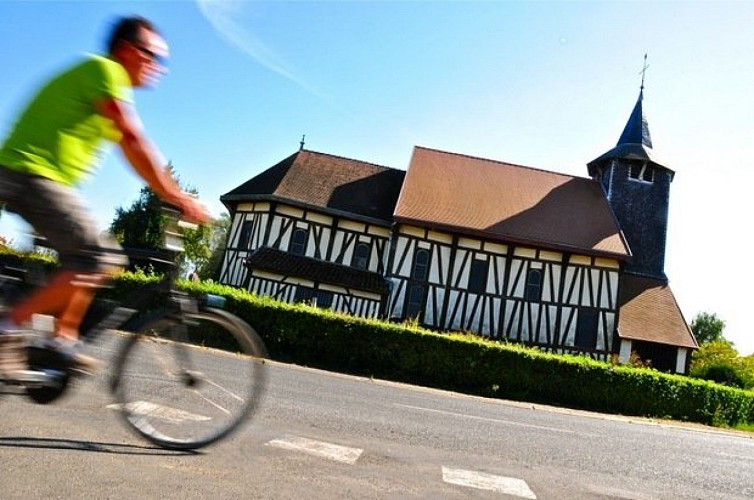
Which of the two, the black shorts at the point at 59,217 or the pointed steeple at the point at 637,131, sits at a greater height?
the pointed steeple at the point at 637,131

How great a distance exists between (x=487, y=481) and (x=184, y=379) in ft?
7.61

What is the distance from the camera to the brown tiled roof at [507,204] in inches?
1065

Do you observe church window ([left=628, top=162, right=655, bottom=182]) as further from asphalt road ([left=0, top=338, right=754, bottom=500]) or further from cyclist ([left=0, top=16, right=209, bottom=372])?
cyclist ([left=0, top=16, right=209, bottom=372])

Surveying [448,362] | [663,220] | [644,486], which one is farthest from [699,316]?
[644,486]

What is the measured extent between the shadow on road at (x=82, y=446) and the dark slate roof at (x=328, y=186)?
23.7 m

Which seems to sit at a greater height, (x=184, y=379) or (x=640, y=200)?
(x=640, y=200)

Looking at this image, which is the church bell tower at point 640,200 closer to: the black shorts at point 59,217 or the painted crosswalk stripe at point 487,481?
the painted crosswalk stripe at point 487,481

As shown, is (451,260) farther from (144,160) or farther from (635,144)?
(144,160)

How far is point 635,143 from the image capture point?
3469cm

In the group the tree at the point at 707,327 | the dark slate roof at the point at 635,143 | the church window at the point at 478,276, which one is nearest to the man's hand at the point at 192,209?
the church window at the point at 478,276

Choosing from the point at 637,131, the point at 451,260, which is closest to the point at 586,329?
the point at 451,260

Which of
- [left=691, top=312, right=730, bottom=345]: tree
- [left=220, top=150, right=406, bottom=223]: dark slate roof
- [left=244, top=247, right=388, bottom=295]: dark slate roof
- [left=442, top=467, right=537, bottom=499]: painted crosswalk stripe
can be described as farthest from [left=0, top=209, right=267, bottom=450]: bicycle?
[left=691, top=312, right=730, bottom=345]: tree

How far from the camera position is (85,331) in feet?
9.83

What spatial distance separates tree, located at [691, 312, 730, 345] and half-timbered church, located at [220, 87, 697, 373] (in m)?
66.7
